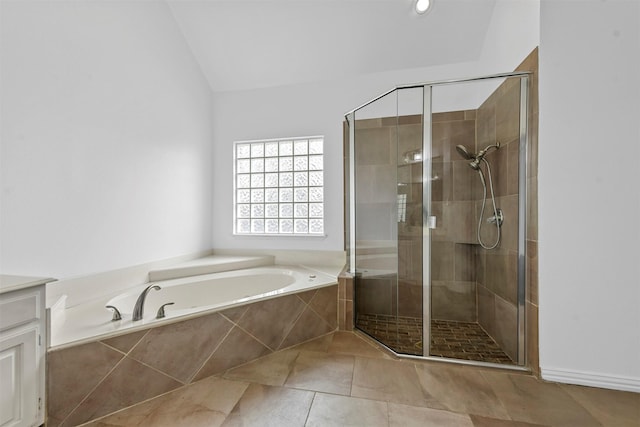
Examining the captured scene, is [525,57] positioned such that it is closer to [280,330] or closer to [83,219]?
[280,330]

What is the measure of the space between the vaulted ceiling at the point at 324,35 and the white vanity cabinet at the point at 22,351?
252cm

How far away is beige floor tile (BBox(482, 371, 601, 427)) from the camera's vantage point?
121cm

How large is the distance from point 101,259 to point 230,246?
4.25 ft

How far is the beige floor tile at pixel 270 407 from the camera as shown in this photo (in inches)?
46.8

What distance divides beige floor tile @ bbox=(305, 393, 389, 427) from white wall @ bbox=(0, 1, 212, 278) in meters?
1.69

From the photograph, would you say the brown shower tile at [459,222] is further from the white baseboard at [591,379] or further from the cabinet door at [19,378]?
the cabinet door at [19,378]

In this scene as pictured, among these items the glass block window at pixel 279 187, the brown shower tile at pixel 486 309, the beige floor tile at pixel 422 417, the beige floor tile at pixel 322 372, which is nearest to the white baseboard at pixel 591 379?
the brown shower tile at pixel 486 309

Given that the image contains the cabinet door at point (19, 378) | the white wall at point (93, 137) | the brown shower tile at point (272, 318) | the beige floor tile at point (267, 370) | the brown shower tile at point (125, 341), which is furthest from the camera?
the brown shower tile at point (272, 318)

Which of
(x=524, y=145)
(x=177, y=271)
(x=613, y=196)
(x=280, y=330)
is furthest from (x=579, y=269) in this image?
(x=177, y=271)

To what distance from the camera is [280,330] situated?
181cm

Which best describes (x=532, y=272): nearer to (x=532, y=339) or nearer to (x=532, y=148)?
(x=532, y=339)

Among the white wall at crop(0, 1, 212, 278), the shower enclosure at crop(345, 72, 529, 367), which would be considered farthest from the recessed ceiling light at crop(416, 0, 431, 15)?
the white wall at crop(0, 1, 212, 278)

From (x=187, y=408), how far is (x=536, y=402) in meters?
1.78

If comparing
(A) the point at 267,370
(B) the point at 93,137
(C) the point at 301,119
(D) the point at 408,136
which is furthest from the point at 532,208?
(B) the point at 93,137
